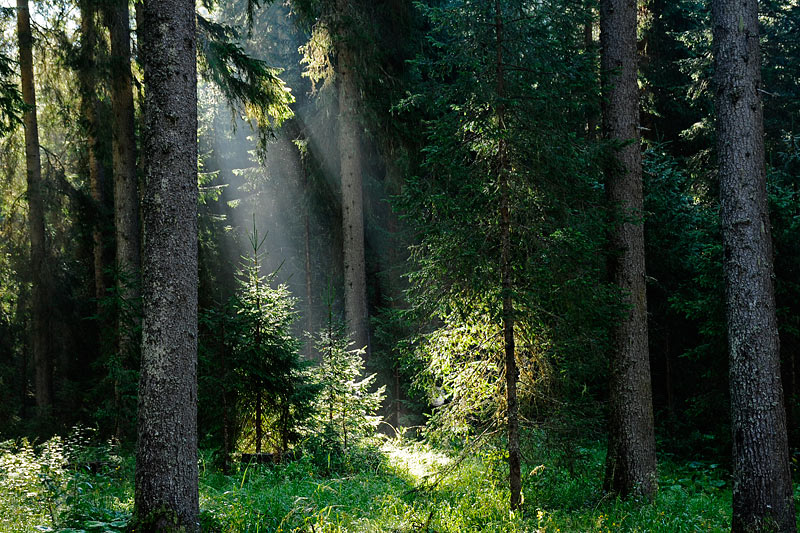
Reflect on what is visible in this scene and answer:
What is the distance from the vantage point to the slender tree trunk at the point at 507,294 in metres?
6.12

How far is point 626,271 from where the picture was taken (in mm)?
7309

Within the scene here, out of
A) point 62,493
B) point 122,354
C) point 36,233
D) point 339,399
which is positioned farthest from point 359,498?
point 36,233

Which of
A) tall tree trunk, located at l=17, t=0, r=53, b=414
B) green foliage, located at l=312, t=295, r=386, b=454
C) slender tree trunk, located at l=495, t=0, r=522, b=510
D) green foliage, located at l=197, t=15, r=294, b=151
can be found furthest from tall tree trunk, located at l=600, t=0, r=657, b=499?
tall tree trunk, located at l=17, t=0, r=53, b=414

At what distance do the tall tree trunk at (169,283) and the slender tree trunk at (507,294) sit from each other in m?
3.18

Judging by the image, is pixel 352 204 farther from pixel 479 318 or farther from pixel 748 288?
pixel 748 288

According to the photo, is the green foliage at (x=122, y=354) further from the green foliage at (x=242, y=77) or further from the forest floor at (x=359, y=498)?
the green foliage at (x=242, y=77)

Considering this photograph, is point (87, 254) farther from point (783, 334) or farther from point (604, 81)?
point (783, 334)

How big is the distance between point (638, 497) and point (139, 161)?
1111 cm

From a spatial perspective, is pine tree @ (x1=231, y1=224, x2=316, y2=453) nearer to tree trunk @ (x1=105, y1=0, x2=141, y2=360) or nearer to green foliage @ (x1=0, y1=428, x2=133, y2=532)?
green foliage @ (x1=0, y1=428, x2=133, y2=532)

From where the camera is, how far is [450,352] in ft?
Result: 21.5

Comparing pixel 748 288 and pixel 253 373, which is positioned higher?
pixel 748 288

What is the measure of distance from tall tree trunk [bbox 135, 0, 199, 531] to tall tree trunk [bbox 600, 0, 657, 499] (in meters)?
4.93

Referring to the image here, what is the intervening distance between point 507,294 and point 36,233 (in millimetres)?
A: 12150

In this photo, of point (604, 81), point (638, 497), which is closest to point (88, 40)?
point (604, 81)
